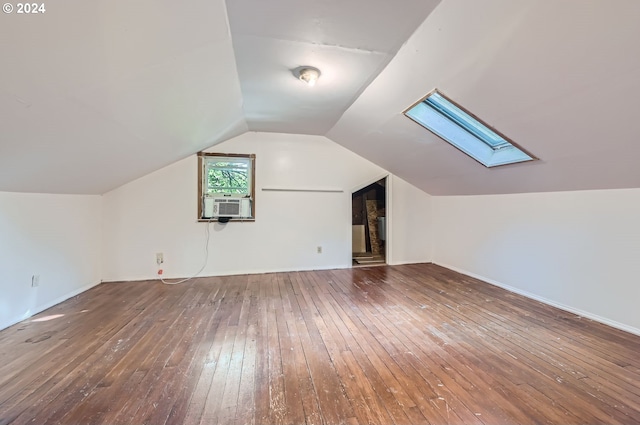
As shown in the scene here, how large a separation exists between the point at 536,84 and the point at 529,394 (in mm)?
1925

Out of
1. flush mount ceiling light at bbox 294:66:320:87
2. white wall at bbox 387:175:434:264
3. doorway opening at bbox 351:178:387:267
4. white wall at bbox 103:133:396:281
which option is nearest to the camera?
flush mount ceiling light at bbox 294:66:320:87

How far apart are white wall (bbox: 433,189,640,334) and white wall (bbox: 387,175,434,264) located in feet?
2.88

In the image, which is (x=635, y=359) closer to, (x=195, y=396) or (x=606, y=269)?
(x=606, y=269)

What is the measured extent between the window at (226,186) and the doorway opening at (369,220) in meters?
2.45

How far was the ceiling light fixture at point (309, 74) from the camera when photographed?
7.29ft

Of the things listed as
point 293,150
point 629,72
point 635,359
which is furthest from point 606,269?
point 293,150

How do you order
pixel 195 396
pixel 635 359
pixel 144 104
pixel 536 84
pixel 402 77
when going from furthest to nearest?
pixel 402 77, pixel 144 104, pixel 635 359, pixel 536 84, pixel 195 396

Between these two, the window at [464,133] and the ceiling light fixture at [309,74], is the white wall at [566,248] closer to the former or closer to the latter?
the window at [464,133]

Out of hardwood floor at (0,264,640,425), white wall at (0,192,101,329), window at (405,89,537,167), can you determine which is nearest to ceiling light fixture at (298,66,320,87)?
window at (405,89,537,167)

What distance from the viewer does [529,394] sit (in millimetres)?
1537

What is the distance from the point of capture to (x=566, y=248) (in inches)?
110

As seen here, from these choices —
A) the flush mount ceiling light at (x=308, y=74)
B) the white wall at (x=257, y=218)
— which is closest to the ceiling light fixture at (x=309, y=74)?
the flush mount ceiling light at (x=308, y=74)

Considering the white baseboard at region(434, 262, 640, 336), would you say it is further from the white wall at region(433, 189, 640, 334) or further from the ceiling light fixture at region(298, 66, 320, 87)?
the ceiling light fixture at region(298, 66, 320, 87)

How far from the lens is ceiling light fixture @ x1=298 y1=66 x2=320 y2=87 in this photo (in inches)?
87.4
